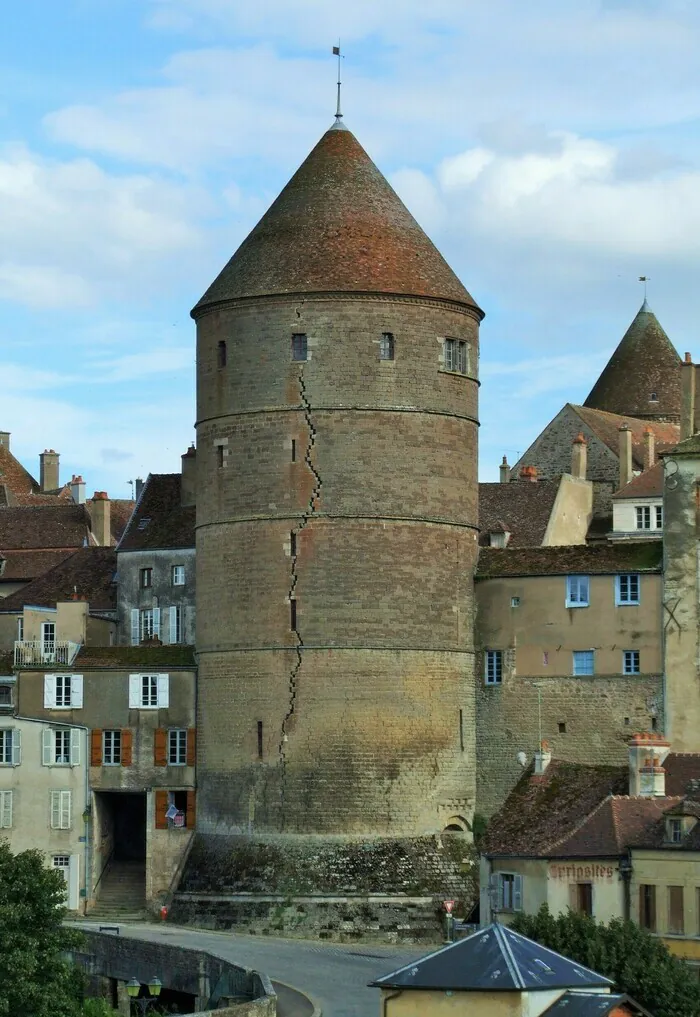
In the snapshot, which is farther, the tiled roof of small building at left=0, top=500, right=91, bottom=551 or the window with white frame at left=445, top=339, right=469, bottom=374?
the tiled roof of small building at left=0, top=500, right=91, bottom=551

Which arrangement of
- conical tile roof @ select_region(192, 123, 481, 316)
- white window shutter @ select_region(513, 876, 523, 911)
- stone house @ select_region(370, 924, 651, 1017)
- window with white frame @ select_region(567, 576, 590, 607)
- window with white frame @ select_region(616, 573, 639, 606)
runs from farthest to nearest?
window with white frame @ select_region(567, 576, 590, 607), window with white frame @ select_region(616, 573, 639, 606), conical tile roof @ select_region(192, 123, 481, 316), white window shutter @ select_region(513, 876, 523, 911), stone house @ select_region(370, 924, 651, 1017)

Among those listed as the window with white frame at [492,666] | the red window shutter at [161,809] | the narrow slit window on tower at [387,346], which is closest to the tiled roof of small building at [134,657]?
the red window shutter at [161,809]

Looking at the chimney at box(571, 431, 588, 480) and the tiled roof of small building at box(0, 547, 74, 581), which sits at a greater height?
the chimney at box(571, 431, 588, 480)

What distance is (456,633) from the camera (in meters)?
60.6

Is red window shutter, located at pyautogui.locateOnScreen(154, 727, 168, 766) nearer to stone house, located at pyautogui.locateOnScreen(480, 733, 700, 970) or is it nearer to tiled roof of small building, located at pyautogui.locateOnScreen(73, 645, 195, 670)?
tiled roof of small building, located at pyautogui.locateOnScreen(73, 645, 195, 670)

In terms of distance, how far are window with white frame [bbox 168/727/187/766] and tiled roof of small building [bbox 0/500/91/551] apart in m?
19.9

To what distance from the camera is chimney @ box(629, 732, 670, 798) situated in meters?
54.1

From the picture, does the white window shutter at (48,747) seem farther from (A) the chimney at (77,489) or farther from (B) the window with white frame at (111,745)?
(A) the chimney at (77,489)

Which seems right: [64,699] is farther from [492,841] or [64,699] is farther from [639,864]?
[639,864]

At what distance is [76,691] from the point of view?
6284cm

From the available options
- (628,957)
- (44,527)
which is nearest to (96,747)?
(44,527)

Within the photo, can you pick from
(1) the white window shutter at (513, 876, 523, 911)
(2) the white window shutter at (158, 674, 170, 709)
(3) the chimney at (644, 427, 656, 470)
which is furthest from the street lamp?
(3) the chimney at (644, 427, 656, 470)

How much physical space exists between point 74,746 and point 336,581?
811 centimetres

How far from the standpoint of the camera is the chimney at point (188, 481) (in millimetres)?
67500
